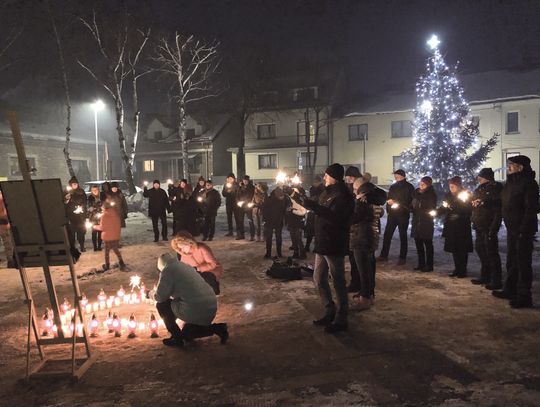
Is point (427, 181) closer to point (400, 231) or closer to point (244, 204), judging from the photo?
point (400, 231)

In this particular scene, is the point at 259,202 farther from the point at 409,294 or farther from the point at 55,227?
the point at 55,227

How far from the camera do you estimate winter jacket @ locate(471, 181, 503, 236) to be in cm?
776

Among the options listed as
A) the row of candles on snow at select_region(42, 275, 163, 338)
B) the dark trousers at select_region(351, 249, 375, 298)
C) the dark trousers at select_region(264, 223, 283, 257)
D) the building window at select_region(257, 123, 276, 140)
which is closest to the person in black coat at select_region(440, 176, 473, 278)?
the dark trousers at select_region(351, 249, 375, 298)

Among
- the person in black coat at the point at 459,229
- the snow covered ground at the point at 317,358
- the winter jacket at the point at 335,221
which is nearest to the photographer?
the snow covered ground at the point at 317,358

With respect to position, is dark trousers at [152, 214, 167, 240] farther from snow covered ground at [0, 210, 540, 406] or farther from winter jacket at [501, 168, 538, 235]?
winter jacket at [501, 168, 538, 235]

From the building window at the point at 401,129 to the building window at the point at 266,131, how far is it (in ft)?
38.5

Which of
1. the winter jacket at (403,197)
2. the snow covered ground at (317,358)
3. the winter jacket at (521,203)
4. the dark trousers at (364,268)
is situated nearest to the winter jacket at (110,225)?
the snow covered ground at (317,358)

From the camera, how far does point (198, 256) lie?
689cm

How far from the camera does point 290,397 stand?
4180 mm

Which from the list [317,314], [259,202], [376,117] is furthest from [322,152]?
[317,314]

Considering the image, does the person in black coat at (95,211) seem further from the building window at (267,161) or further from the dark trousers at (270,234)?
the building window at (267,161)

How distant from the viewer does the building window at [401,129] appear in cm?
3844

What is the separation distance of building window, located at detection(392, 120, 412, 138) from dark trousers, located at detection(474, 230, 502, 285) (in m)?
32.0

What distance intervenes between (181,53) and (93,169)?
15.7 m
